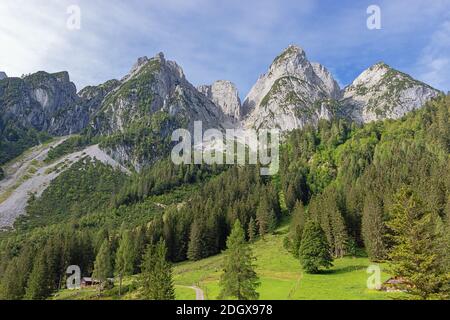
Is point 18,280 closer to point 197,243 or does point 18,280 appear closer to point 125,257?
point 125,257

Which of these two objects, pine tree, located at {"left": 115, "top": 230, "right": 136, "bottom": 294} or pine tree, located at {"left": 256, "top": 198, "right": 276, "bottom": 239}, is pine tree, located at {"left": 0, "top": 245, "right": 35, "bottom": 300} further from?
pine tree, located at {"left": 256, "top": 198, "right": 276, "bottom": 239}

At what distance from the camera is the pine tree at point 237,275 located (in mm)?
43925

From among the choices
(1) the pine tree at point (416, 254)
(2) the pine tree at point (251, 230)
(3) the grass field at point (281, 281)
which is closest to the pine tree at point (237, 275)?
(3) the grass field at point (281, 281)

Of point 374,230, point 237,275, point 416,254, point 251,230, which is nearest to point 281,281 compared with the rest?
point 237,275

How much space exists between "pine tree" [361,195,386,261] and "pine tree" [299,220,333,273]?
14547 millimetres

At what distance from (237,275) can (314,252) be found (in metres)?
48.7

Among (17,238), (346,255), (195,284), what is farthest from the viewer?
(17,238)

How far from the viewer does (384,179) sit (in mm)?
139500

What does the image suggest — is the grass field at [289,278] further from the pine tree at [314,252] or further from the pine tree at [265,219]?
the pine tree at [265,219]

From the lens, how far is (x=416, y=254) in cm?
4284
